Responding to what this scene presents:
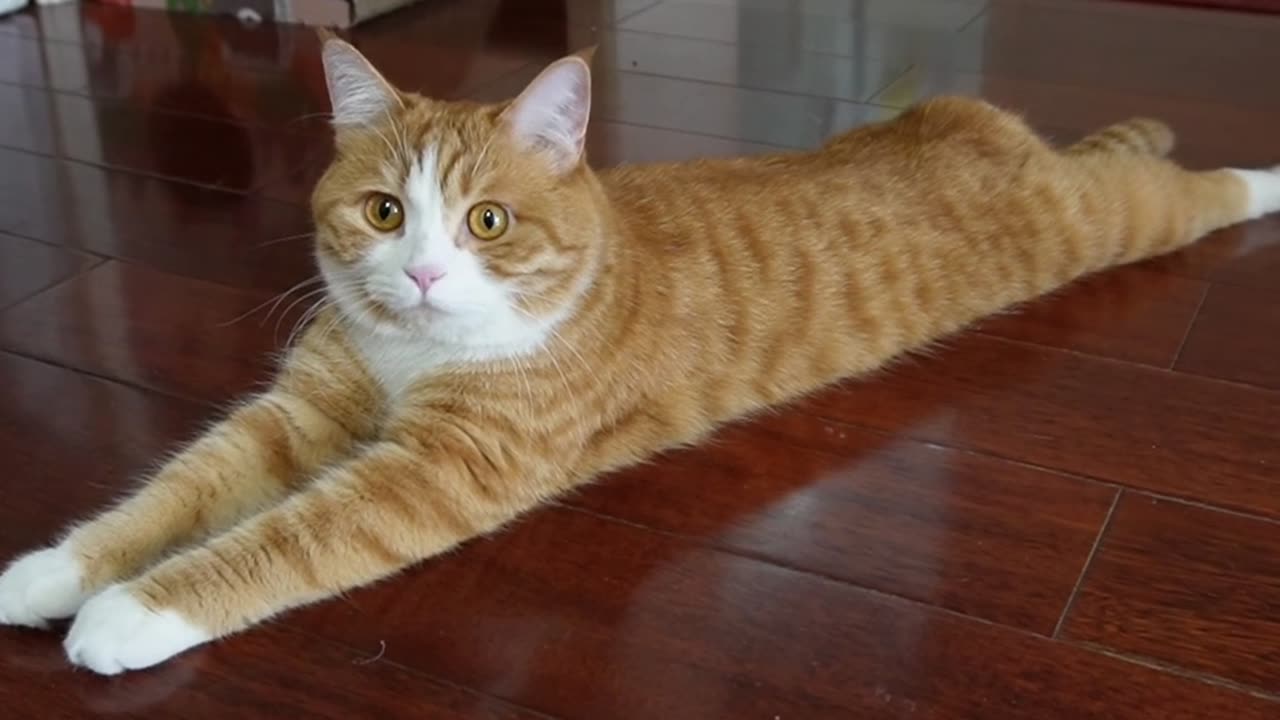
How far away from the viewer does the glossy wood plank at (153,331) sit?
1.55 metres

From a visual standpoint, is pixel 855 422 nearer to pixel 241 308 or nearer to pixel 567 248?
pixel 567 248

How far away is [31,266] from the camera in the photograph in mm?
1805

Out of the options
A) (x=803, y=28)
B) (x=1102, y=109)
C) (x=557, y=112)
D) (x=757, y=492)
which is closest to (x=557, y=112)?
(x=557, y=112)

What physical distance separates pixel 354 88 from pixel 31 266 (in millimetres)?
744

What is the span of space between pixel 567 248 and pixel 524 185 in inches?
2.7

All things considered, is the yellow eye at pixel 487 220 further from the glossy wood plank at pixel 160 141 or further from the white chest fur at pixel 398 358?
the glossy wood plank at pixel 160 141

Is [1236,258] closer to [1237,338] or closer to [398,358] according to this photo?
[1237,338]

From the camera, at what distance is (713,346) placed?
1.43 metres

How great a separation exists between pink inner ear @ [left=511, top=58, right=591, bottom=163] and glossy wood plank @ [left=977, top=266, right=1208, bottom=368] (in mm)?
611

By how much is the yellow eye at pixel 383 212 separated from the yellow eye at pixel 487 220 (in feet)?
0.21

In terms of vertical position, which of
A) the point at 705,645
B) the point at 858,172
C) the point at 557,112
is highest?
the point at 557,112

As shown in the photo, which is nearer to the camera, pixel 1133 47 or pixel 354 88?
pixel 354 88

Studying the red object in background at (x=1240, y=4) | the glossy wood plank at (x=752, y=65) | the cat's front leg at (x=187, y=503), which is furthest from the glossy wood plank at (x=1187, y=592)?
the red object in background at (x=1240, y=4)

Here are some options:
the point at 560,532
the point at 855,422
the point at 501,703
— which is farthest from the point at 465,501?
the point at 855,422
